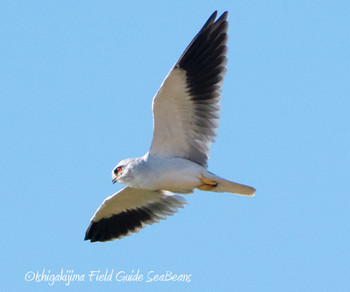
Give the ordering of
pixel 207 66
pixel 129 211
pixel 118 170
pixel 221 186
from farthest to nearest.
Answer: pixel 129 211
pixel 118 170
pixel 221 186
pixel 207 66

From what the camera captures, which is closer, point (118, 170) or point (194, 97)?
point (194, 97)

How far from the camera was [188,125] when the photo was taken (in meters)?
13.3

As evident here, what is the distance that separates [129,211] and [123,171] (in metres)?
2.15

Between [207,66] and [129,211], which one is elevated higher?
[207,66]

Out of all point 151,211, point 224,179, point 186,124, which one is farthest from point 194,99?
point 151,211

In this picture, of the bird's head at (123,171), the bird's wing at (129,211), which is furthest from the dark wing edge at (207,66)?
the bird's wing at (129,211)

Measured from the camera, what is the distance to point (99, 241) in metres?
15.4

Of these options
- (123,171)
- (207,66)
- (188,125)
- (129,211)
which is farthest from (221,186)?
(129,211)

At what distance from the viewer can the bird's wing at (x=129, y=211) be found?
1488 centimetres

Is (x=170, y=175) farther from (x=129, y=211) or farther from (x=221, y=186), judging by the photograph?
(x=129, y=211)

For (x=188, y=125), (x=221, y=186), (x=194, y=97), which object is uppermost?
(x=194, y=97)

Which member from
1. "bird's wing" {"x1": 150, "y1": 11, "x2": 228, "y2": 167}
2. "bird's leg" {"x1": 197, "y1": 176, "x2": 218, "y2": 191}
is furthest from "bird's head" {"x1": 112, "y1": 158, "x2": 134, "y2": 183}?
"bird's leg" {"x1": 197, "y1": 176, "x2": 218, "y2": 191}

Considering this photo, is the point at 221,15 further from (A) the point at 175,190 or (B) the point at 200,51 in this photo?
(A) the point at 175,190

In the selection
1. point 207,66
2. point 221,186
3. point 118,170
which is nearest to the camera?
point 207,66
